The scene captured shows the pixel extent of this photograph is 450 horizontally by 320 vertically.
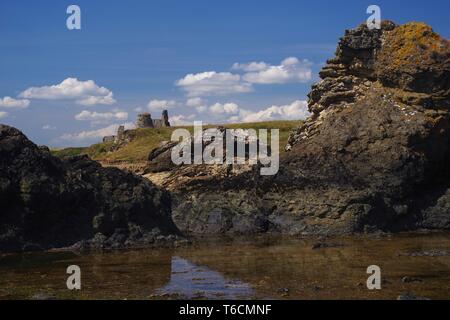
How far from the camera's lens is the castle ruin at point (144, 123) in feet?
268

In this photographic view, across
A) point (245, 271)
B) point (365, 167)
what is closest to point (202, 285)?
point (245, 271)

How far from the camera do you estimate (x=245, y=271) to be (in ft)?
74.3

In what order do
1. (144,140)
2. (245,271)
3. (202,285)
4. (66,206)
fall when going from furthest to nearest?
(144,140) < (66,206) < (245,271) < (202,285)

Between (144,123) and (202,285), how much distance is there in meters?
73.7

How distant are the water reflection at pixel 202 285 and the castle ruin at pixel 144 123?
2331 inches

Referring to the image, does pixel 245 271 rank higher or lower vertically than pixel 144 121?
lower

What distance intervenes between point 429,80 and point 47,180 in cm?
2408

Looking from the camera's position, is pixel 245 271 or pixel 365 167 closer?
pixel 245 271

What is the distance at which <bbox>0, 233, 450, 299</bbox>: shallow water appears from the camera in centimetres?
1841

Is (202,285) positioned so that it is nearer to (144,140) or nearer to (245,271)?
(245,271)

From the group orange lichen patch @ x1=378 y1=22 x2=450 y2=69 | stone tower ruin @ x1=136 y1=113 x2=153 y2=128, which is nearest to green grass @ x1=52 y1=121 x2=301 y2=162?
stone tower ruin @ x1=136 y1=113 x2=153 y2=128

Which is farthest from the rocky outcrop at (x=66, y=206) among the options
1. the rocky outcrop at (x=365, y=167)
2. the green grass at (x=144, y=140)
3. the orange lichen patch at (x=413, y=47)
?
the green grass at (x=144, y=140)

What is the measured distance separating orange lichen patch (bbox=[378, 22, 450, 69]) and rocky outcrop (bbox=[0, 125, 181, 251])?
17.9 meters
